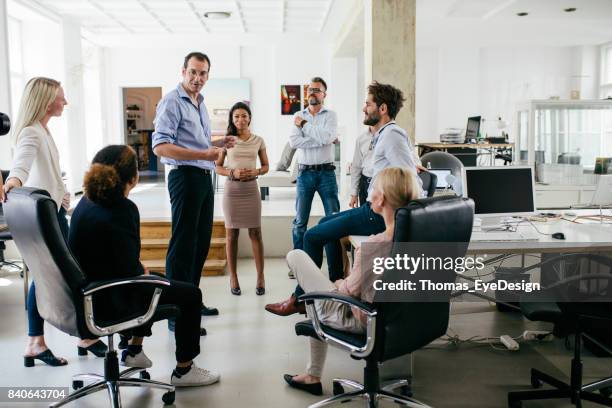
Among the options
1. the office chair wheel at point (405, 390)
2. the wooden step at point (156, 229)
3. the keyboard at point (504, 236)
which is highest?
the keyboard at point (504, 236)

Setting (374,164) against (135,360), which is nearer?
(135,360)

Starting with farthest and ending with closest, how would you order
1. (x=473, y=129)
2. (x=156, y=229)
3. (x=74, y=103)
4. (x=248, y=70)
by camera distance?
(x=248, y=70) < (x=74, y=103) < (x=473, y=129) < (x=156, y=229)

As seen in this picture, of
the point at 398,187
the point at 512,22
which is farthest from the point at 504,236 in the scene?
the point at 512,22

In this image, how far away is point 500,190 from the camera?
340 cm

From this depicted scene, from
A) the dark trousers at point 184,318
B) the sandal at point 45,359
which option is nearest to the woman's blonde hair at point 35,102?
the sandal at point 45,359

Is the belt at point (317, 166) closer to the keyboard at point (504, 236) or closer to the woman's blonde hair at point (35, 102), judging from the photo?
the keyboard at point (504, 236)

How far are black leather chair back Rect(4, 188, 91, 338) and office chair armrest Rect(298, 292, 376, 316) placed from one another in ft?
2.99

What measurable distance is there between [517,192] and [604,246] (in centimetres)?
68

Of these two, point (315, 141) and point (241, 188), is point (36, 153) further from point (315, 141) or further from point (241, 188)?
point (315, 141)

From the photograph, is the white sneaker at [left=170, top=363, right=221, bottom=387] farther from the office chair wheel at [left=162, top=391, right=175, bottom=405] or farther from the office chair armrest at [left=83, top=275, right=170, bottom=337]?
the office chair armrest at [left=83, top=275, right=170, bottom=337]

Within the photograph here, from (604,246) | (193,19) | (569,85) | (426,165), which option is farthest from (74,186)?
(569,85)

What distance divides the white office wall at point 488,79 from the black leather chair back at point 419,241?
10895 millimetres

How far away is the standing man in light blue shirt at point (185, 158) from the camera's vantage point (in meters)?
3.48

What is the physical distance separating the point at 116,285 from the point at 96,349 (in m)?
1.14
